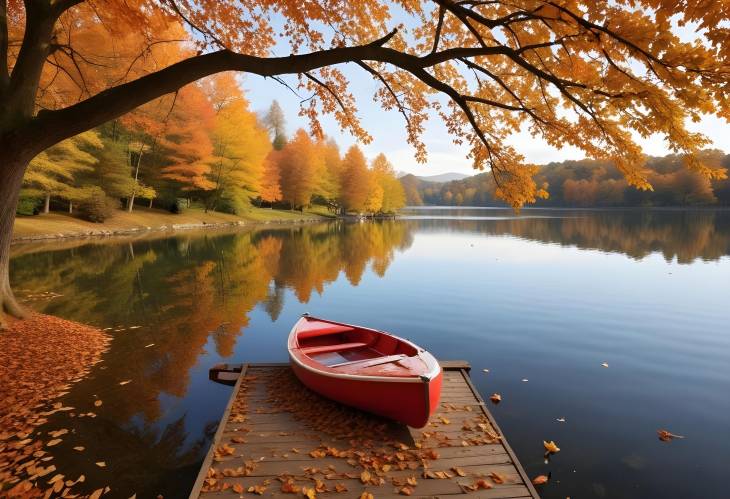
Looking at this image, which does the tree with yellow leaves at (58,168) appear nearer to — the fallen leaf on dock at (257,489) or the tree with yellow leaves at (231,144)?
the tree with yellow leaves at (231,144)

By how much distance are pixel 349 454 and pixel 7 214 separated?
7630 millimetres

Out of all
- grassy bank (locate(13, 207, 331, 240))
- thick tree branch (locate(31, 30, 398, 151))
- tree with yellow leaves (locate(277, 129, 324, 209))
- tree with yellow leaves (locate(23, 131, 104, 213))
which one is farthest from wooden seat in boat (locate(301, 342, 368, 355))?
tree with yellow leaves (locate(277, 129, 324, 209))

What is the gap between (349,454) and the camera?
472 centimetres

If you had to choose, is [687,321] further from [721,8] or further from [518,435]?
[721,8]

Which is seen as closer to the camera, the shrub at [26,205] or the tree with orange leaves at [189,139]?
the shrub at [26,205]

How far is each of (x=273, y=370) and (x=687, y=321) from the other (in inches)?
475

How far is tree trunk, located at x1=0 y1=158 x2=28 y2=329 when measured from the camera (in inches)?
261

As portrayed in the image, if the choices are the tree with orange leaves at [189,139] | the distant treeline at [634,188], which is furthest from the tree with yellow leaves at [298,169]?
the distant treeline at [634,188]

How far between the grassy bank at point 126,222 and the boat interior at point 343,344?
2148 cm

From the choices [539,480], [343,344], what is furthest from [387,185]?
[539,480]

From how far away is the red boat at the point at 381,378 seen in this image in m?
4.92

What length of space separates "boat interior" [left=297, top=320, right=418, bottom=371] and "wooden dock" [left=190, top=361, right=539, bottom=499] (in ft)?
2.87

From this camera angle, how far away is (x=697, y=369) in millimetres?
8531

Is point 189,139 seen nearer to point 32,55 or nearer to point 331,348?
point 32,55
